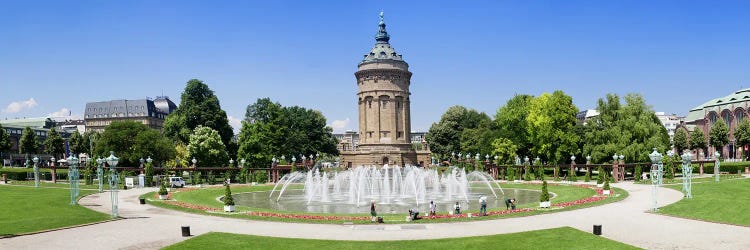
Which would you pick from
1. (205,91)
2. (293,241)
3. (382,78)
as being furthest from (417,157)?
(293,241)

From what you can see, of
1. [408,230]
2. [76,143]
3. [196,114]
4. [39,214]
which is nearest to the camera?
[408,230]

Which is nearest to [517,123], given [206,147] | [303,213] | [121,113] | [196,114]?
[206,147]

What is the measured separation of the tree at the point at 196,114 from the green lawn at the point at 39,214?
4182 cm

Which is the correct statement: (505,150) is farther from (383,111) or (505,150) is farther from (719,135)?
(719,135)

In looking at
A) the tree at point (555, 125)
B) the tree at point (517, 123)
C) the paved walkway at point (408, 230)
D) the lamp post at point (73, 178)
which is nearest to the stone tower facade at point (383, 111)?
the tree at point (517, 123)

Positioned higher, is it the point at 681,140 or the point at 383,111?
the point at 383,111

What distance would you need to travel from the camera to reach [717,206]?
99.8ft

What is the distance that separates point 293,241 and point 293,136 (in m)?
78.6

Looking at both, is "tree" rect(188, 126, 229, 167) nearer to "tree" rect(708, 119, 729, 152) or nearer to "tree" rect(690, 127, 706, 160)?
"tree" rect(708, 119, 729, 152)

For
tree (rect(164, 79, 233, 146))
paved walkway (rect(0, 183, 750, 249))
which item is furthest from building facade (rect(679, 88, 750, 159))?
paved walkway (rect(0, 183, 750, 249))

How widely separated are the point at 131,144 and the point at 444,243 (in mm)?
64393

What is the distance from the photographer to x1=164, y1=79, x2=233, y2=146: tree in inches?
3337

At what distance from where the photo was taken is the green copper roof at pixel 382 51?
Result: 9454cm

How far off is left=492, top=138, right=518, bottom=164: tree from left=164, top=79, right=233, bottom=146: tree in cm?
4255
